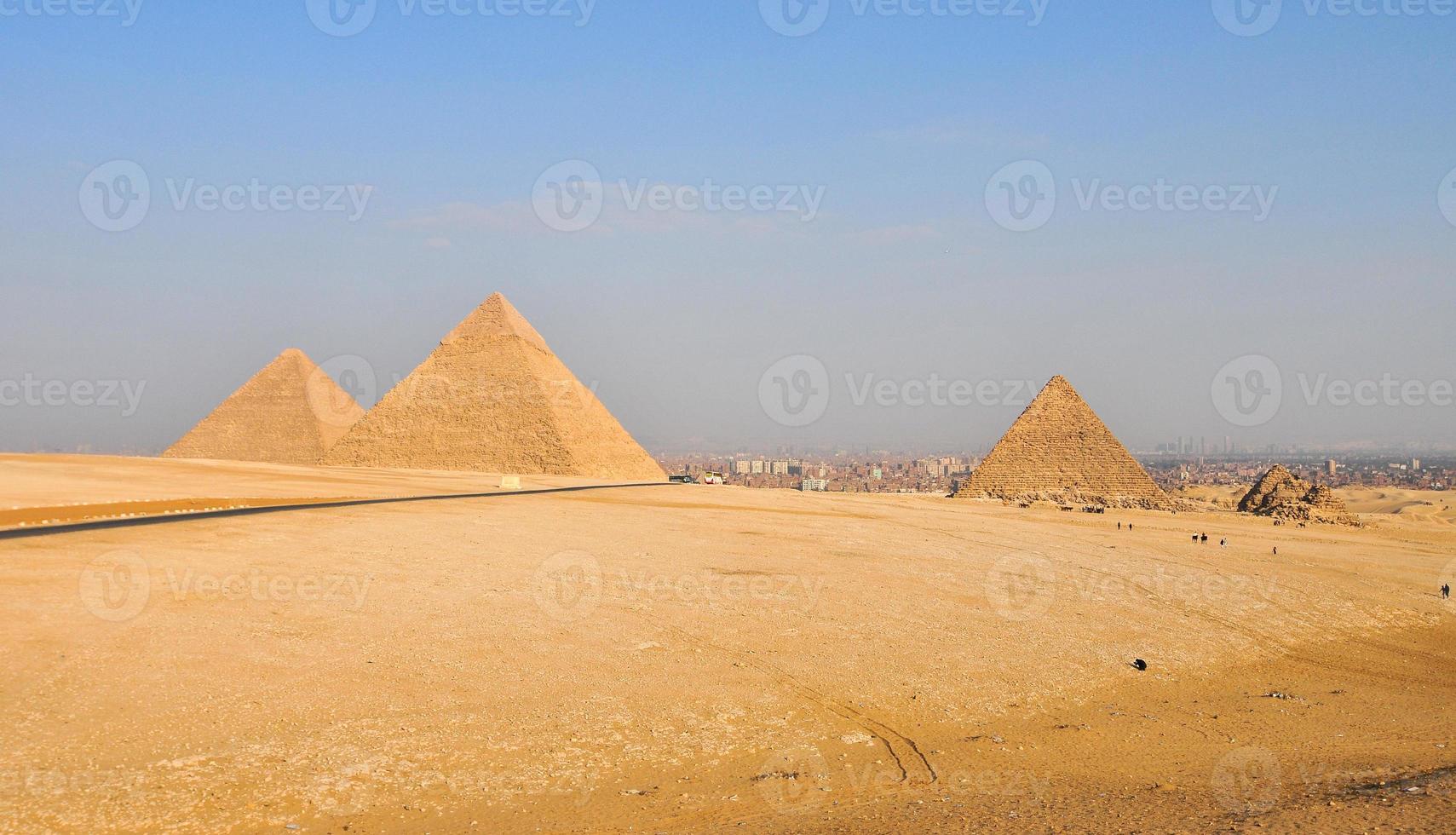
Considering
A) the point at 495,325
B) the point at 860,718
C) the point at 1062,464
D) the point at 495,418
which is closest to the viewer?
the point at 860,718

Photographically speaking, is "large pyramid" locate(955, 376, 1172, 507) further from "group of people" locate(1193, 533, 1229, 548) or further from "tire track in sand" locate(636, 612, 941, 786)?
"tire track in sand" locate(636, 612, 941, 786)

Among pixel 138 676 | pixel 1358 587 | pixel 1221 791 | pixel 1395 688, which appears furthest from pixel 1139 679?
pixel 1358 587

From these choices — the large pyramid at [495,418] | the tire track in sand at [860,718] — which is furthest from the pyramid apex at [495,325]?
the tire track in sand at [860,718]

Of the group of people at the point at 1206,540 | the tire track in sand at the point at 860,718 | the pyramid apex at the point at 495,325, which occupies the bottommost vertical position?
the group of people at the point at 1206,540

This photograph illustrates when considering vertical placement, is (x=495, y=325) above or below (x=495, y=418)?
above

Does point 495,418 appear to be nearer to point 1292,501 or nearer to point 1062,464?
point 1062,464

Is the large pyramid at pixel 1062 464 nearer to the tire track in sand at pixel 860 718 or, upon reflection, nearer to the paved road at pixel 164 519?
the paved road at pixel 164 519

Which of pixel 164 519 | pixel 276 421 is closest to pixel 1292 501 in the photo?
pixel 164 519
